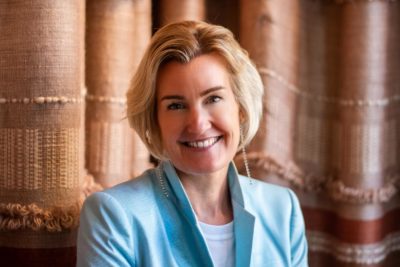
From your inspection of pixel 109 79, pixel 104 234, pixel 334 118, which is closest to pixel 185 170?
pixel 104 234

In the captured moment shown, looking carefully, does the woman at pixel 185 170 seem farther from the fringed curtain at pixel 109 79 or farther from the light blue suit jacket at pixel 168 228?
the fringed curtain at pixel 109 79

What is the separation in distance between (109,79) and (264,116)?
34 cm

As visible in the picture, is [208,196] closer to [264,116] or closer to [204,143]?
[204,143]

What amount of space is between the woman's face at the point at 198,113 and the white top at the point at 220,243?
0.11 metres

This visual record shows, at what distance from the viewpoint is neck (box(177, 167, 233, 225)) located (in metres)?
1.00

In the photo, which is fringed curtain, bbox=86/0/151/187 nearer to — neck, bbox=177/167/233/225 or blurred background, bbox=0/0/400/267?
blurred background, bbox=0/0/400/267

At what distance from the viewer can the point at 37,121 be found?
1.00 meters

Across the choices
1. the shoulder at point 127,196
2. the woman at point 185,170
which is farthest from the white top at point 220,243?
the shoulder at point 127,196

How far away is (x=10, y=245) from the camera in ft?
3.37

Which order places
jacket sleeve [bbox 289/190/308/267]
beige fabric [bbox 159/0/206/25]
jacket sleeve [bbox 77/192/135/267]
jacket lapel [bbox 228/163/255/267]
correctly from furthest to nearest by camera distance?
beige fabric [bbox 159/0/206/25] → jacket sleeve [bbox 289/190/308/267] → jacket lapel [bbox 228/163/255/267] → jacket sleeve [bbox 77/192/135/267]

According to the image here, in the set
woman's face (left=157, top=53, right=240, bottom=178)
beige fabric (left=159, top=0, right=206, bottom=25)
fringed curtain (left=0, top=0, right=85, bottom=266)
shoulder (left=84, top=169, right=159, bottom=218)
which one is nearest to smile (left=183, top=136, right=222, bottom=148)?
woman's face (left=157, top=53, right=240, bottom=178)

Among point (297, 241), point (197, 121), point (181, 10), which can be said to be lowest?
point (297, 241)

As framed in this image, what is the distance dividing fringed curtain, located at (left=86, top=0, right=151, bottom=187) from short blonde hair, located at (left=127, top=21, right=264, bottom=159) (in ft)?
0.45

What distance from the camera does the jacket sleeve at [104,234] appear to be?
0.87m
